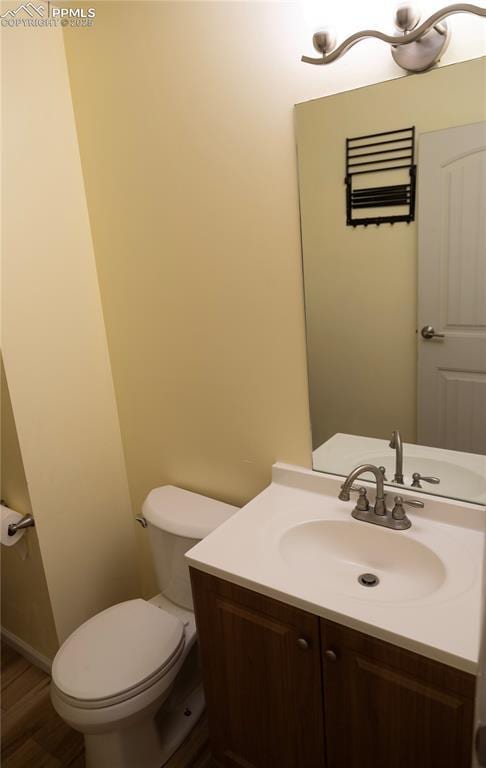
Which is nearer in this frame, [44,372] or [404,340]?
[404,340]

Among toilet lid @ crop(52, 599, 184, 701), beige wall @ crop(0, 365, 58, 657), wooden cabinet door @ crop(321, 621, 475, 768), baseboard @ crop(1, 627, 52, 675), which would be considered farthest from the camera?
baseboard @ crop(1, 627, 52, 675)

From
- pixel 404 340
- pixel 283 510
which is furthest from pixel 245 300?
pixel 283 510

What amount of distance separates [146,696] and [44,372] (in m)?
1.10

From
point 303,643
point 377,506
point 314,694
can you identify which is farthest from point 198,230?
point 314,694

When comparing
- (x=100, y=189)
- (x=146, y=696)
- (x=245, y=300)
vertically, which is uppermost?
(x=100, y=189)

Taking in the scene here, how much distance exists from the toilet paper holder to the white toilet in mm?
405

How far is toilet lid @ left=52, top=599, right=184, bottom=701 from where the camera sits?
142 cm

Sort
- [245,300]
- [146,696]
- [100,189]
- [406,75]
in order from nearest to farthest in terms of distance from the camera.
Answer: [406,75]
[146,696]
[245,300]
[100,189]

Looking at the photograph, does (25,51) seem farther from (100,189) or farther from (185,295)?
(185,295)

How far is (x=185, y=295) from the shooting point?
1.73m

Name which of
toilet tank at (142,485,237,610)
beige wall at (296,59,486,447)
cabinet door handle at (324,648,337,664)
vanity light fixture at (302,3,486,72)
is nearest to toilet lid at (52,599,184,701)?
toilet tank at (142,485,237,610)

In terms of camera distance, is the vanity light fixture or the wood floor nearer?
the vanity light fixture
